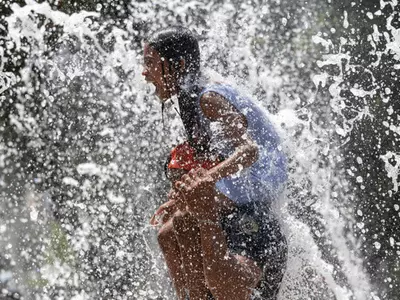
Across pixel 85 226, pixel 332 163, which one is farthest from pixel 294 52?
pixel 85 226

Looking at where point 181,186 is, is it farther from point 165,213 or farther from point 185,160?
point 165,213

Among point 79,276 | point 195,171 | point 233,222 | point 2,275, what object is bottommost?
point 2,275

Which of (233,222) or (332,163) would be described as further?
Result: (332,163)

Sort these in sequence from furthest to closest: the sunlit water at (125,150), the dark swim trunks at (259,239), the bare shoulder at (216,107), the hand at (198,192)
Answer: the sunlit water at (125,150) < the dark swim trunks at (259,239) < the bare shoulder at (216,107) < the hand at (198,192)

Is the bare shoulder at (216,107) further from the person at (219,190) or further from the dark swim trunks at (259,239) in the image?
the dark swim trunks at (259,239)

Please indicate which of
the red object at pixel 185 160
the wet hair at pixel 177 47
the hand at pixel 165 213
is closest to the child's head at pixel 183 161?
the red object at pixel 185 160

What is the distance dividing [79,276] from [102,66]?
1917 mm

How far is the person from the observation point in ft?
9.71

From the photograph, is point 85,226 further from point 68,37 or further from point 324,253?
point 324,253

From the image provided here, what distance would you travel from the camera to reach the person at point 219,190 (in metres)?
2.96

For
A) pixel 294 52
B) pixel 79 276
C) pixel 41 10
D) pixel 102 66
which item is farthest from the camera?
pixel 294 52

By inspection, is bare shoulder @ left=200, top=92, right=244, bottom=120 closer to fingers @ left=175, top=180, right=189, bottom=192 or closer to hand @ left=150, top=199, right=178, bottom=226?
fingers @ left=175, top=180, right=189, bottom=192

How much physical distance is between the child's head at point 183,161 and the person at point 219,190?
2 centimetres

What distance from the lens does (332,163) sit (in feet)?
28.4
